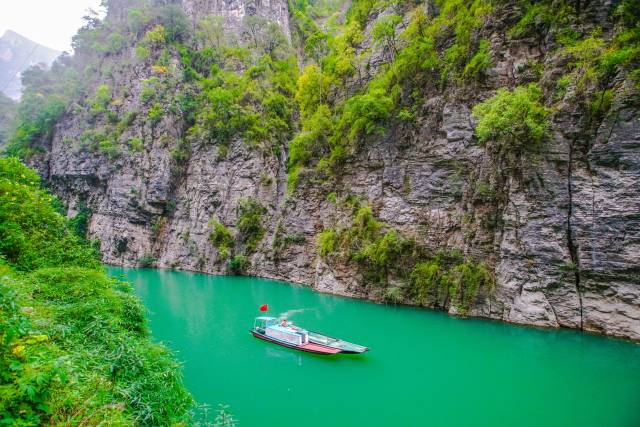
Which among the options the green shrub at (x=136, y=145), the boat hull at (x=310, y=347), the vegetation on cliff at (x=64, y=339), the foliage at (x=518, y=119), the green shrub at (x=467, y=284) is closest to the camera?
the vegetation on cliff at (x=64, y=339)

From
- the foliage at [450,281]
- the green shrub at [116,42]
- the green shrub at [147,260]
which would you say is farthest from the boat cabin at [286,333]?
the green shrub at [116,42]

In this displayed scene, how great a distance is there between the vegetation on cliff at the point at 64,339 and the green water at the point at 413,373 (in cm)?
425

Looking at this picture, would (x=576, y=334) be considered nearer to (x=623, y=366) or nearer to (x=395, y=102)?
(x=623, y=366)

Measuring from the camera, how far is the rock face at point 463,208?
1509cm

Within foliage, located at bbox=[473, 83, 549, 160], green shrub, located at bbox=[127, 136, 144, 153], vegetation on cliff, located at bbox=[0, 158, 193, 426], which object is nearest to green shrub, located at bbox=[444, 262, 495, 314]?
foliage, located at bbox=[473, 83, 549, 160]

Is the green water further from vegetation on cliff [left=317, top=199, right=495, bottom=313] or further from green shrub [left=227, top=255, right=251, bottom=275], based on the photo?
green shrub [left=227, top=255, right=251, bottom=275]

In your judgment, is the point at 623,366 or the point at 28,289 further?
the point at 623,366

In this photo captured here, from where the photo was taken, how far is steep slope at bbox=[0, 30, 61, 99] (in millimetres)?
109438

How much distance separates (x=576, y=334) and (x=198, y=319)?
18595mm

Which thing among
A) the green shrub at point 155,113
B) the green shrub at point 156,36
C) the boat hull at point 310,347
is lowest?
the boat hull at point 310,347

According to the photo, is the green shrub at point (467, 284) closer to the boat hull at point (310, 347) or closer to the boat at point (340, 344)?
the boat at point (340, 344)

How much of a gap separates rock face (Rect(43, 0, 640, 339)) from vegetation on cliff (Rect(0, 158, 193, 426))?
16662mm

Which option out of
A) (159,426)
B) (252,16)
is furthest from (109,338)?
(252,16)

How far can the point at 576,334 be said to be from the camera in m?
15.6
